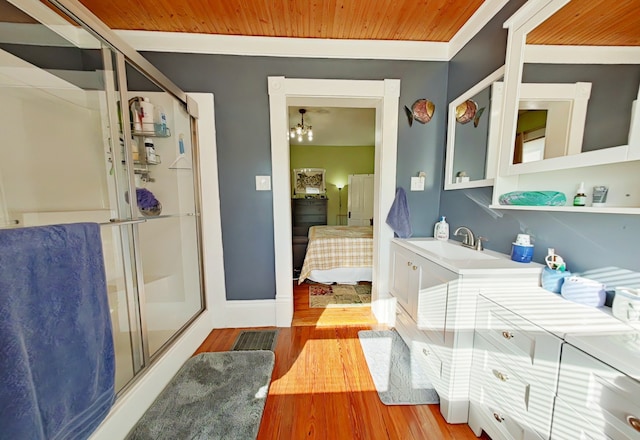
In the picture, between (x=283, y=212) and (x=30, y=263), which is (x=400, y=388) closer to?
(x=283, y=212)

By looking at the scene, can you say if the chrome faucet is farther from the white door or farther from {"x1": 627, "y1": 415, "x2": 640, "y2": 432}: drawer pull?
the white door

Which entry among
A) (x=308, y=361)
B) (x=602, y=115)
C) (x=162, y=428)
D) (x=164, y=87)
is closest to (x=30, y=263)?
(x=162, y=428)

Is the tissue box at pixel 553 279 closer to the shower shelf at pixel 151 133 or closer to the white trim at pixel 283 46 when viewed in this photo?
the white trim at pixel 283 46

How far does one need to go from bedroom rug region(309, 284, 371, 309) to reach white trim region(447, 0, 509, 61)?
8.13 feet

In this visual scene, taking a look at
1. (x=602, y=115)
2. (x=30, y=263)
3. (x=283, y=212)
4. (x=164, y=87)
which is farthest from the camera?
(x=283, y=212)

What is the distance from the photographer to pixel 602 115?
88 cm

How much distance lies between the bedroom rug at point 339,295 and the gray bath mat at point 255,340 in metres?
0.60

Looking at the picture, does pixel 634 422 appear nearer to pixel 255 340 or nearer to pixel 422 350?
pixel 422 350

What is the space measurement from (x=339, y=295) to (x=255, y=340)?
3.68 feet

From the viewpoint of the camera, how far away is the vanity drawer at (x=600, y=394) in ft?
1.84

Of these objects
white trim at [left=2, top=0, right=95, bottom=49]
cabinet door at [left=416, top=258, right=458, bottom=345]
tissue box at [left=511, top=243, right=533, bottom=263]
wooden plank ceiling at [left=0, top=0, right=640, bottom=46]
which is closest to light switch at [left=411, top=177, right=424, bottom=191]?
cabinet door at [left=416, top=258, right=458, bottom=345]

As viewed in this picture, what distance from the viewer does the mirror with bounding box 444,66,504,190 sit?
1.45m

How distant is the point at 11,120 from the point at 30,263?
1553 mm

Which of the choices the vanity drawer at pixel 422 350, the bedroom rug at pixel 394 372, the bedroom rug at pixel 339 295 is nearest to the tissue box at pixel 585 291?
the vanity drawer at pixel 422 350
